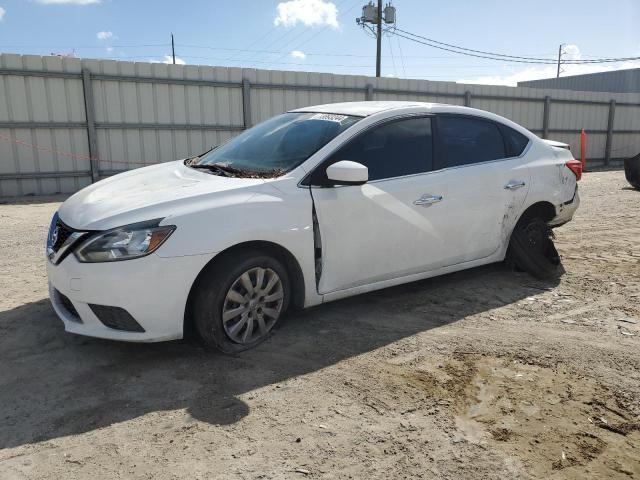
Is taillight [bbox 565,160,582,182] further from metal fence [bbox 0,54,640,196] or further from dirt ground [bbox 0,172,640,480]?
metal fence [bbox 0,54,640,196]

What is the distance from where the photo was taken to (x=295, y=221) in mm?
3693

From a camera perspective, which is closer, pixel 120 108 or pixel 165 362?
pixel 165 362

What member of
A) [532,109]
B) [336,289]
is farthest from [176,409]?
[532,109]

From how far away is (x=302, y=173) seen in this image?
3.81 m

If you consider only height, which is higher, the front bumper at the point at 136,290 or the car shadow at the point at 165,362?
the front bumper at the point at 136,290

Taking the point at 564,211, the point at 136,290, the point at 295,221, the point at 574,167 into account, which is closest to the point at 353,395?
the point at 295,221

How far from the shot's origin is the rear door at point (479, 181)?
459cm

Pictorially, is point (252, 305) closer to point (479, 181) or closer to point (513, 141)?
point (479, 181)

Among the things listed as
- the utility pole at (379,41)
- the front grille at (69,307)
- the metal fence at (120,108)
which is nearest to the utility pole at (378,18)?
the utility pole at (379,41)

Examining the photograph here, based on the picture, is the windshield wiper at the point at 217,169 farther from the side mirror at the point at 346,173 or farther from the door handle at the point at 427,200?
the door handle at the point at 427,200

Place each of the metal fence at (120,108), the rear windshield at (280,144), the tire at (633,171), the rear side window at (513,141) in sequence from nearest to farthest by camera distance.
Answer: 1. the rear windshield at (280,144)
2. the rear side window at (513,141)
3. the metal fence at (120,108)
4. the tire at (633,171)

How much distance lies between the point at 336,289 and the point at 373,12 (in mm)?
31475

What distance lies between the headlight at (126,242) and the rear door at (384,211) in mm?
1107

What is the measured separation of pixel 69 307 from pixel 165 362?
0.69 meters
